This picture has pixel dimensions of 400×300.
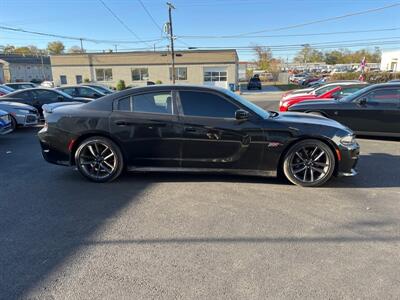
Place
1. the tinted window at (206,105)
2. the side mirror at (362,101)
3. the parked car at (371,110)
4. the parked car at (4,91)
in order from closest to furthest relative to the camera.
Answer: the tinted window at (206,105) → the parked car at (371,110) → the side mirror at (362,101) → the parked car at (4,91)

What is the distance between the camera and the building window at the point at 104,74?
3891 centimetres

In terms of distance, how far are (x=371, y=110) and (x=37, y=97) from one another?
1146 cm

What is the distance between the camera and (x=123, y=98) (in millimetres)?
4637

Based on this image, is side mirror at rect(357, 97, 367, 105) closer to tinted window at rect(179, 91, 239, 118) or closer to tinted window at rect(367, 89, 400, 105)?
tinted window at rect(367, 89, 400, 105)

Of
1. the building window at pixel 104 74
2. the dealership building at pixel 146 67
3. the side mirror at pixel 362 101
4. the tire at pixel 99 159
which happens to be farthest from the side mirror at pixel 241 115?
the building window at pixel 104 74

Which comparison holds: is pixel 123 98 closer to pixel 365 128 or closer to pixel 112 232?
pixel 112 232

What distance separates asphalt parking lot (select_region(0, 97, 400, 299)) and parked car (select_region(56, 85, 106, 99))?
10.4 meters

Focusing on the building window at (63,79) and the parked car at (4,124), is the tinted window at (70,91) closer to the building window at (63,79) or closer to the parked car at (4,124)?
the parked car at (4,124)

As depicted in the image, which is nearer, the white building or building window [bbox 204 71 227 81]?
building window [bbox 204 71 227 81]

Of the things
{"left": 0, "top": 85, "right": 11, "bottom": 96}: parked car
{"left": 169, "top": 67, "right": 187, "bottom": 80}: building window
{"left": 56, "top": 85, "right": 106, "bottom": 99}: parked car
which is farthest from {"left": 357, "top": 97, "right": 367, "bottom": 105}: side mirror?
{"left": 169, "top": 67, "right": 187, "bottom": 80}: building window

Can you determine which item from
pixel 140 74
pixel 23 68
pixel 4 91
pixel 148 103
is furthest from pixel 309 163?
pixel 23 68

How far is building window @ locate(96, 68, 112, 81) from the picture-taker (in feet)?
128

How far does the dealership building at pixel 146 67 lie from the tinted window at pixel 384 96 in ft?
95.9

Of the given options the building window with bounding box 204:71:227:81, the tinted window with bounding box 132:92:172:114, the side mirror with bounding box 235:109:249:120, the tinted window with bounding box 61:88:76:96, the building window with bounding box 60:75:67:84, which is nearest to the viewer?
the side mirror with bounding box 235:109:249:120
